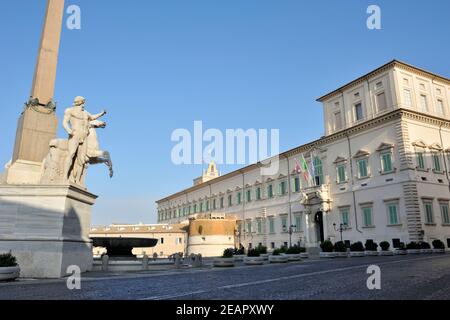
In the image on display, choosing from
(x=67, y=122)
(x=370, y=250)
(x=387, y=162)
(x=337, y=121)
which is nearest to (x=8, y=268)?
(x=67, y=122)

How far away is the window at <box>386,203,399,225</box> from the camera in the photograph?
29.1m

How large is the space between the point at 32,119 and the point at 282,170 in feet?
115

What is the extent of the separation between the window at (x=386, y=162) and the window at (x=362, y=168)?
5.54 ft

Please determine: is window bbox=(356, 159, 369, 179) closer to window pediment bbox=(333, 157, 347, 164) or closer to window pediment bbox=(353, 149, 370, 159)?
window pediment bbox=(353, 149, 370, 159)

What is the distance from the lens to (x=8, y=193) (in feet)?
36.5

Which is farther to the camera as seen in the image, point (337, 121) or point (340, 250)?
point (337, 121)

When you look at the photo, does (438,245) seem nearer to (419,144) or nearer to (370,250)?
(370,250)

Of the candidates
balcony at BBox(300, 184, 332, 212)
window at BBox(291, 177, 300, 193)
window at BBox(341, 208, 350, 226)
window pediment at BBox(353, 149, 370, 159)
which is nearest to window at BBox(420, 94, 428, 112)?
window pediment at BBox(353, 149, 370, 159)

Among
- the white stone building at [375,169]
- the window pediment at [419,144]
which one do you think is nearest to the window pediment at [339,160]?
the white stone building at [375,169]

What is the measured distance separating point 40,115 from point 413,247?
24.5 meters

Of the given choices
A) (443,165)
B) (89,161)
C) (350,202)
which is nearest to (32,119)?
(89,161)

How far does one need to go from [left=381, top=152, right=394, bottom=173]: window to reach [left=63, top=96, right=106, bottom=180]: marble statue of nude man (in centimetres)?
2538

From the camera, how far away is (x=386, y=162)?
30750 mm
